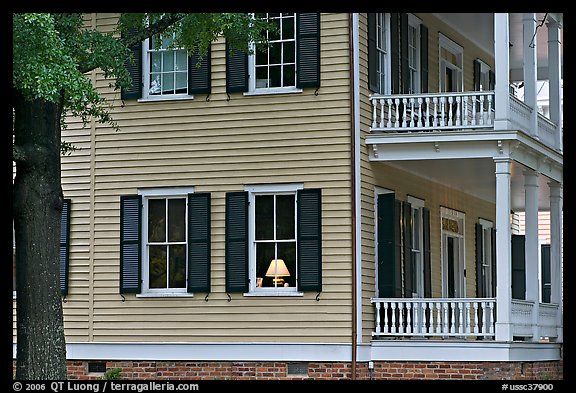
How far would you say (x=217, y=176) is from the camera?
21.5 m

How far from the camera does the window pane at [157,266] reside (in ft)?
71.7

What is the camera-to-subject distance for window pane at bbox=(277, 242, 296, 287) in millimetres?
21000

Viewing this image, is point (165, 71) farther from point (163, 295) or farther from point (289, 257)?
point (289, 257)

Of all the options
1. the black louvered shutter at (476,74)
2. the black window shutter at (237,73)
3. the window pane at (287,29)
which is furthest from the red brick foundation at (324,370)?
the black louvered shutter at (476,74)

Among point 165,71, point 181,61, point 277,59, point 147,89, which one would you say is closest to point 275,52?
point 277,59

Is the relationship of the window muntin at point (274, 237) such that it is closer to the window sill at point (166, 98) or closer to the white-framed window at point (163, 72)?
the window sill at point (166, 98)

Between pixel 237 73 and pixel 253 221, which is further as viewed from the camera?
pixel 237 73

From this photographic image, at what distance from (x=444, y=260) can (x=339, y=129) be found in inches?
222

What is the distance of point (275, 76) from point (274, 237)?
282 cm

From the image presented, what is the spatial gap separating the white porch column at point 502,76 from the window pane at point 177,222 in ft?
18.6

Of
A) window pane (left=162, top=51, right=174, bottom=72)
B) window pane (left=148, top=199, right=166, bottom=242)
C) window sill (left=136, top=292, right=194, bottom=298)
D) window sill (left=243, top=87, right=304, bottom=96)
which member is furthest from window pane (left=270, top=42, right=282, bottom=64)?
window sill (left=136, top=292, right=194, bottom=298)

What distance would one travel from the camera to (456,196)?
85.3 ft

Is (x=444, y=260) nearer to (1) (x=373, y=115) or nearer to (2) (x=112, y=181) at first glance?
(1) (x=373, y=115)
